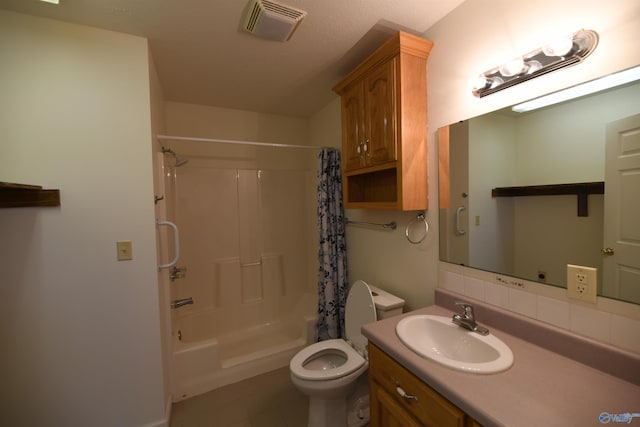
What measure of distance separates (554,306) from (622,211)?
1.37ft

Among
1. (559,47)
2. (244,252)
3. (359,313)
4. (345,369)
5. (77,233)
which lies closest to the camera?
(559,47)

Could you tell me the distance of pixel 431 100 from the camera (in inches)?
57.7

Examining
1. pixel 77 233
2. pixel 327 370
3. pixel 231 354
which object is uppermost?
pixel 77 233

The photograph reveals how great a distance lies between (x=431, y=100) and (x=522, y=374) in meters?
1.34

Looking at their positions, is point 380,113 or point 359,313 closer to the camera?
point 380,113

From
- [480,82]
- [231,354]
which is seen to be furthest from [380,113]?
[231,354]

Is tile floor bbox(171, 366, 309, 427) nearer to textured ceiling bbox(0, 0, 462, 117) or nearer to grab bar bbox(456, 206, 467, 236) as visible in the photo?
grab bar bbox(456, 206, 467, 236)

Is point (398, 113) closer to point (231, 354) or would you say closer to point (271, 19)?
point (271, 19)

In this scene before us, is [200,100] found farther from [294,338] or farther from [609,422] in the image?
[609,422]

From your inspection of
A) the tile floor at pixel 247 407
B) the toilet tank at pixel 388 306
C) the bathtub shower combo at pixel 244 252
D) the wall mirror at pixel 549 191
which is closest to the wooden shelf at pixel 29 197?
the bathtub shower combo at pixel 244 252

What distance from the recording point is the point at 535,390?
0.77 metres

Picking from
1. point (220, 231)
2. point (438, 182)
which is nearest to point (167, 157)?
point (220, 231)

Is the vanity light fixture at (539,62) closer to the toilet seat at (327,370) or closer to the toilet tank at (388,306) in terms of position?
the toilet tank at (388,306)
